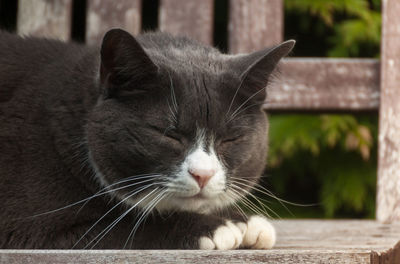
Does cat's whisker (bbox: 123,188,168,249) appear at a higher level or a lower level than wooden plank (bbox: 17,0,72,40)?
lower

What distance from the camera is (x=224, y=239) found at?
5.69 feet

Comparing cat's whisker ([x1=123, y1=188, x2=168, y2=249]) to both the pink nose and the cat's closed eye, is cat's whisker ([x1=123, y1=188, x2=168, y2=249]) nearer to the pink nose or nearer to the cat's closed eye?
the pink nose

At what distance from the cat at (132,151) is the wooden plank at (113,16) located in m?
0.71

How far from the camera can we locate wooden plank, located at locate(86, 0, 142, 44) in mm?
2691

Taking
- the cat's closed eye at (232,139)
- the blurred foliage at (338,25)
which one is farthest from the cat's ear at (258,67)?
the blurred foliage at (338,25)

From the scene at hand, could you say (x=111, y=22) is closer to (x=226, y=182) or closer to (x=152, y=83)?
(x=152, y=83)

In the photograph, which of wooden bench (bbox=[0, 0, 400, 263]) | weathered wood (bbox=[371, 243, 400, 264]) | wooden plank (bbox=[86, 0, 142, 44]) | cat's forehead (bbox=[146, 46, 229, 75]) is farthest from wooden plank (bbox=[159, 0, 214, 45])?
weathered wood (bbox=[371, 243, 400, 264])

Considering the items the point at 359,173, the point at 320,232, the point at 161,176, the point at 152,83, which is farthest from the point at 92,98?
the point at 359,173

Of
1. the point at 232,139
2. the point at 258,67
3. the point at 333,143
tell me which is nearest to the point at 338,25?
the point at 333,143

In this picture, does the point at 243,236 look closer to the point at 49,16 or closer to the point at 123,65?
the point at 123,65

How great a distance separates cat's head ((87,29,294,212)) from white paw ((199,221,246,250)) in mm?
88

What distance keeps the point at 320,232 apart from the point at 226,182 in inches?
22.2

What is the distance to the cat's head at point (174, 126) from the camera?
1745mm

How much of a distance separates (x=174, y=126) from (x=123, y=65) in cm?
21
